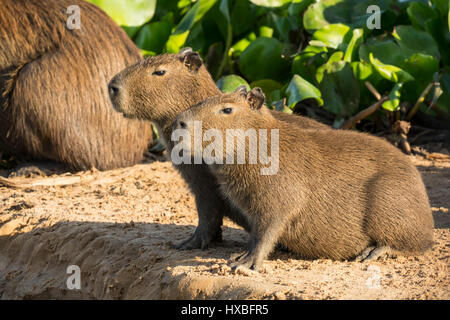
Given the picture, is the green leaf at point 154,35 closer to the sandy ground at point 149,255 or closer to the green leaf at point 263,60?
the green leaf at point 263,60

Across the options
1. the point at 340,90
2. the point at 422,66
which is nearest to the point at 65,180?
the point at 340,90

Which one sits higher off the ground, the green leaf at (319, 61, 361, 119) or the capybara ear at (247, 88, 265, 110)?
the capybara ear at (247, 88, 265, 110)

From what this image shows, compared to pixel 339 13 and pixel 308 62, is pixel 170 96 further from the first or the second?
pixel 339 13

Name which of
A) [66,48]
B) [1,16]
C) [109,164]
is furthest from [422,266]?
[1,16]

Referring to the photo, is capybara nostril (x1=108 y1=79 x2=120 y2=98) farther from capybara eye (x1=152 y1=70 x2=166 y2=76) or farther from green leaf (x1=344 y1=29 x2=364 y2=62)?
green leaf (x1=344 y1=29 x2=364 y2=62)

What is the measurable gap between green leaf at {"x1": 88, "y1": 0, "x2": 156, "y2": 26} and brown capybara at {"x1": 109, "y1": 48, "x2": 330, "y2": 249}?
3033mm

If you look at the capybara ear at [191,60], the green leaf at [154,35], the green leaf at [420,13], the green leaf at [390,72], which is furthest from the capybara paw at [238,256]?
the green leaf at [154,35]

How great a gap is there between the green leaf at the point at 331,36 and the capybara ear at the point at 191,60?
2.46 metres

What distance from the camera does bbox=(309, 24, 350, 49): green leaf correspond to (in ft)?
19.3

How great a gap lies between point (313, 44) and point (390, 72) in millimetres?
725

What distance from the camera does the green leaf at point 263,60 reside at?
A: 6.14 meters

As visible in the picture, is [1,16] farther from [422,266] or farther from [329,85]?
[422,266]

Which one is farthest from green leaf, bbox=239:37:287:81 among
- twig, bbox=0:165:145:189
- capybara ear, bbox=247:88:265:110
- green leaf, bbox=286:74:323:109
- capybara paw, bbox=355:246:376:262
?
capybara paw, bbox=355:246:376:262

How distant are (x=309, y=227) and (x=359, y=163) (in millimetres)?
411
